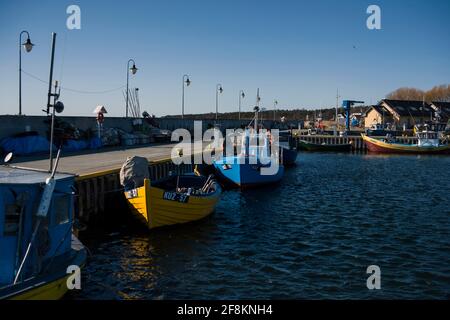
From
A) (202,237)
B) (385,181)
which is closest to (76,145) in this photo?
(202,237)

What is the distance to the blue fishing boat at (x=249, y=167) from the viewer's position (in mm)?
31281

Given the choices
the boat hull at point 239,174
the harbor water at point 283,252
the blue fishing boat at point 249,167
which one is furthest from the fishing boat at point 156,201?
the blue fishing boat at point 249,167

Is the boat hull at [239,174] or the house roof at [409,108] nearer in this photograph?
the boat hull at [239,174]

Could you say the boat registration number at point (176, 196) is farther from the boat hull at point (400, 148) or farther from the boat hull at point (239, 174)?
the boat hull at point (400, 148)

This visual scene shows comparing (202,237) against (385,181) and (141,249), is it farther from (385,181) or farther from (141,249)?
(385,181)

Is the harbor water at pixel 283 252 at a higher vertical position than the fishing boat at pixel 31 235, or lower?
lower

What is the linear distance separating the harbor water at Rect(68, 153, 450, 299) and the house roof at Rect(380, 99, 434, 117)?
78.3 metres

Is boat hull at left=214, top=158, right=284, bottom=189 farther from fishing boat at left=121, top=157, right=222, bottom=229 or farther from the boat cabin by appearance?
the boat cabin

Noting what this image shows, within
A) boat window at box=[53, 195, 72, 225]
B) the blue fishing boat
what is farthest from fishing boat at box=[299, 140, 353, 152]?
boat window at box=[53, 195, 72, 225]

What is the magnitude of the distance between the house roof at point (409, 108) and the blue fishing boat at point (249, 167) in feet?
248

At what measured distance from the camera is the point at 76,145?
117 feet

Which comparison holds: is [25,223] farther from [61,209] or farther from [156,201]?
[156,201]

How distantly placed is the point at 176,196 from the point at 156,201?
1.00 meters
